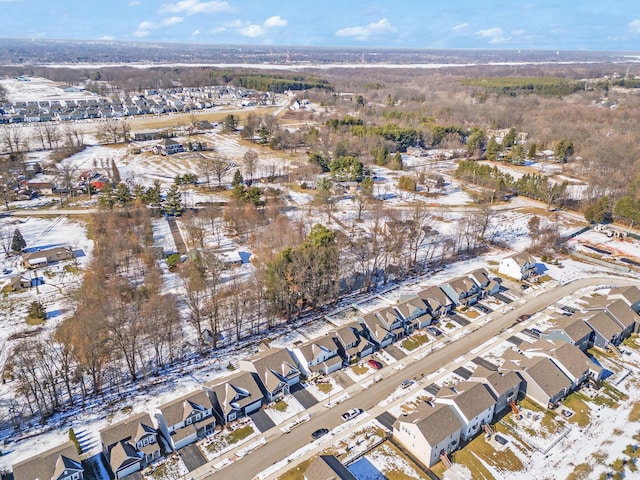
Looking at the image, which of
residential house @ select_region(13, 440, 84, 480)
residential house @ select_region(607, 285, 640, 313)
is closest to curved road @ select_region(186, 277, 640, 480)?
residential house @ select_region(607, 285, 640, 313)

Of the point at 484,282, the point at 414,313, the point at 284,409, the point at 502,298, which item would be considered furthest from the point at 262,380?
the point at 502,298

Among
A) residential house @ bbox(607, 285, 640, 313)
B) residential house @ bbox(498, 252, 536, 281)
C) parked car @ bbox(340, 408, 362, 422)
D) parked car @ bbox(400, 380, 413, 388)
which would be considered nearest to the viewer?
parked car @ bbox(340, 408, 362, 422)

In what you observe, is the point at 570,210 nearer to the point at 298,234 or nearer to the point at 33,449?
the point at 298,234

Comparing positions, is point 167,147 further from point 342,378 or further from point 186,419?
point 186,419

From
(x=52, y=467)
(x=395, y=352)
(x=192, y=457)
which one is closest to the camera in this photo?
(x=52, y=467)

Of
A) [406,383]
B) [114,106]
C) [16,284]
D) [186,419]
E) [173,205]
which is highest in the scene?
[114,106]

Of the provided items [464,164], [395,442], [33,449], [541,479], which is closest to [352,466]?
[395,442]

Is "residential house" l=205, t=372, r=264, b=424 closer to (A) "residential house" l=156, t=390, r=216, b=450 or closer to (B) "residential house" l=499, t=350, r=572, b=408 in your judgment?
(A) "residential house" l=156, t=390, r=216, b=450
